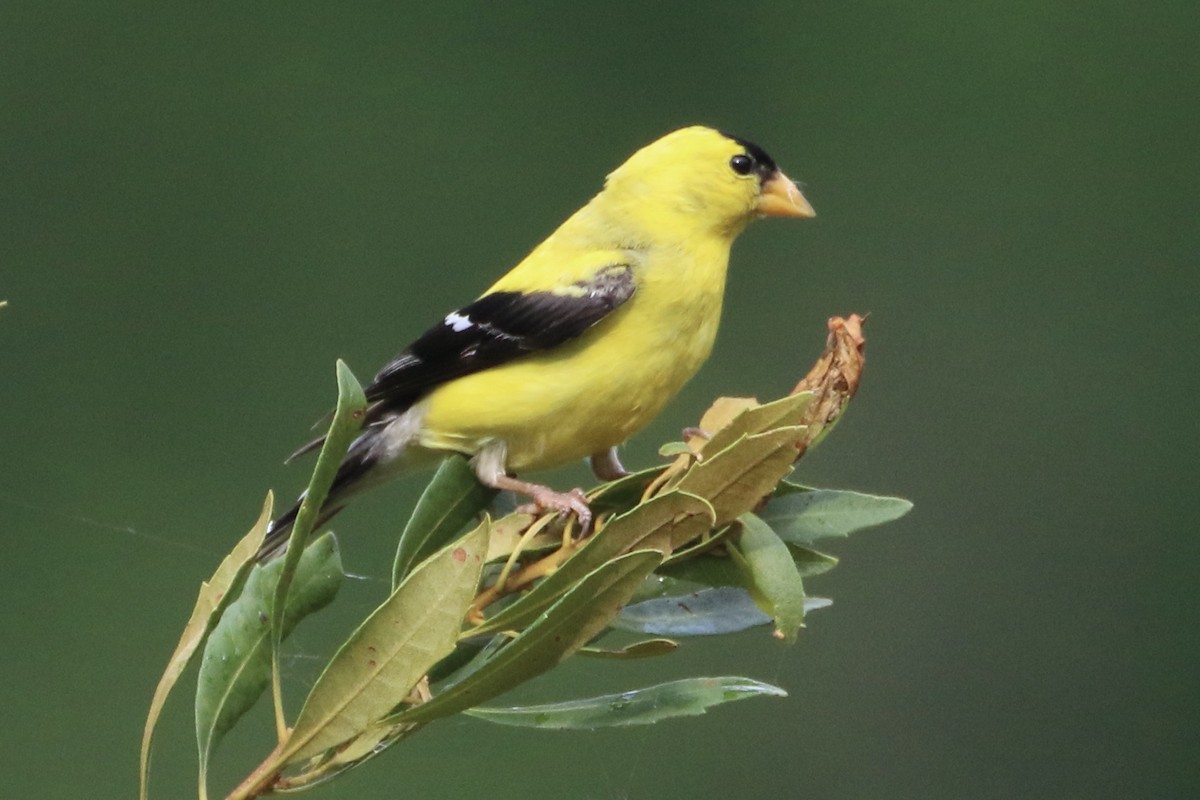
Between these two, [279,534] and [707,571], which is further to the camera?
[279,534]

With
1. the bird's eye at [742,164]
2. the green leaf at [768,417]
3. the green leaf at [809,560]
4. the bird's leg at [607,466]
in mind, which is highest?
the bird's eye at [742,164]

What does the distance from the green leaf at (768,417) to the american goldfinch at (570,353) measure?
20.0 inches

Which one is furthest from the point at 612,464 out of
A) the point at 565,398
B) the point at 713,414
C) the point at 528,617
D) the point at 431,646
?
the point at 431,646

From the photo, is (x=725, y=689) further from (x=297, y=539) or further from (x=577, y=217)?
(x=577, y=217)

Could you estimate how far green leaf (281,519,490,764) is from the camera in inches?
33.6

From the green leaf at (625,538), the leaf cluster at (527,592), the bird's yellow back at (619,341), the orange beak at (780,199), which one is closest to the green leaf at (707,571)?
the leaf cluster at (527,592)

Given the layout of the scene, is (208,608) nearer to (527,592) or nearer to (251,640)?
(251,640)

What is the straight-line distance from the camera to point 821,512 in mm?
1124

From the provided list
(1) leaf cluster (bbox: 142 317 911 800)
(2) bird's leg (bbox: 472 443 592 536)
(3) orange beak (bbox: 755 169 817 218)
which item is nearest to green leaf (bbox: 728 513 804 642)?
(1) leaf cluster (bbox: 142 317 911 800)

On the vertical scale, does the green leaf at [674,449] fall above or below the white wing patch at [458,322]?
above

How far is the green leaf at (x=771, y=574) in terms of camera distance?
0.96 m

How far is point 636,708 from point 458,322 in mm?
842

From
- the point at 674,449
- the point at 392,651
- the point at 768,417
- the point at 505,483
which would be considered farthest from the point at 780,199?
the point at 392,651

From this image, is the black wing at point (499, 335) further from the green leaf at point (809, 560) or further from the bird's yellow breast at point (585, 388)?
the green leaf at point (809, 560)
